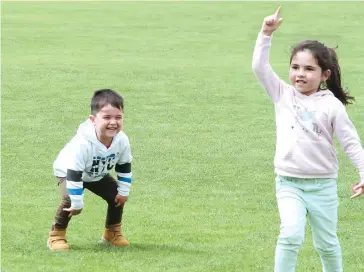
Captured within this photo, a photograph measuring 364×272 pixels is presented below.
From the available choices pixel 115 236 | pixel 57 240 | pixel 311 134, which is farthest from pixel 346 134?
pixel 57 240

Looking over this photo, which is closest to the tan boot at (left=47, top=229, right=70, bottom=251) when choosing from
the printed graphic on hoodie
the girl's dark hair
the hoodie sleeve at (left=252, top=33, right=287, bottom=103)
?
the hoodie sleeve at (left=252, top=33, right=287, bottom=103)

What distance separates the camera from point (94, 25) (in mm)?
20484

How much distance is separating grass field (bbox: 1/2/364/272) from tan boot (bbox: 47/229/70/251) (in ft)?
0.20

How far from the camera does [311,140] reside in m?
5.91

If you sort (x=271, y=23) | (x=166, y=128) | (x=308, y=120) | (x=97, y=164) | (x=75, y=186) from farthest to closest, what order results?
1. (x=166, y=128)
2. (x=97, y=164)
3. (x=75, y=186)
4. (x=308, y=120)
5. (x=271, y=23)

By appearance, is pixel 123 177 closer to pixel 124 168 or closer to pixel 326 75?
pixel 124 168

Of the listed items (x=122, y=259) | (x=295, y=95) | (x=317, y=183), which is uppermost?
(x=295, y=95)

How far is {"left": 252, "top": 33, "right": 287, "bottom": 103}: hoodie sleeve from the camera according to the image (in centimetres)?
598

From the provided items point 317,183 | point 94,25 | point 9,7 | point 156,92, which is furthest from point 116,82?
point 9,7

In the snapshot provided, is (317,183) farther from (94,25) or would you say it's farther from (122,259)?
(94,25)

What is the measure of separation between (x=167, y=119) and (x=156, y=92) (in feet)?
5.72

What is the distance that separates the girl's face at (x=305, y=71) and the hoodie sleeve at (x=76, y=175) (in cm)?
152

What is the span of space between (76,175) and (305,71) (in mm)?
1658

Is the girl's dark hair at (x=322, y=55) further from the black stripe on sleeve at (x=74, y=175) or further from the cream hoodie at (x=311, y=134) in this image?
the black stripe on sleeve at (x=74, y=175)
